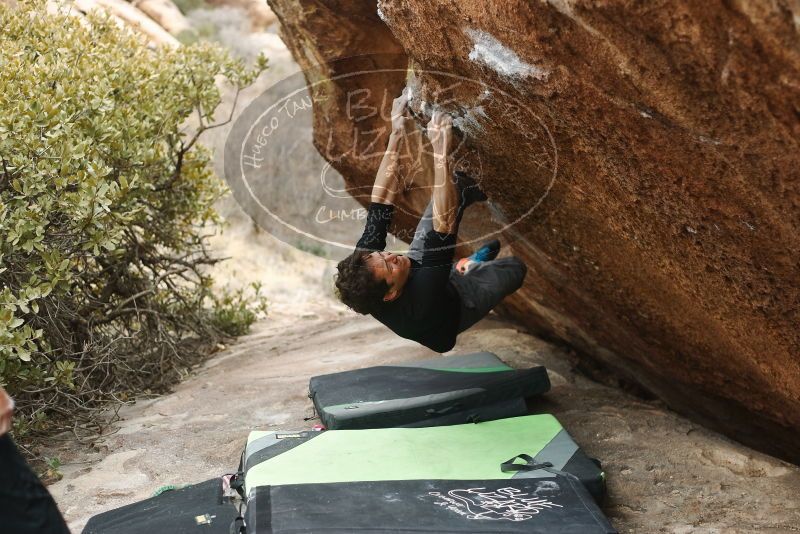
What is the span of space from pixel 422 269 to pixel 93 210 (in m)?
1.73

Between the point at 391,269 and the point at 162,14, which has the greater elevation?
the point at 162,14

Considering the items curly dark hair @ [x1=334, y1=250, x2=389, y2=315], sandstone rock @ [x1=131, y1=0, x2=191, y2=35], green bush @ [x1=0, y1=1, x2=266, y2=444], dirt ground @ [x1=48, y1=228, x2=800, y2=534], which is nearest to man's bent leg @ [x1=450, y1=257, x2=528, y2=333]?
curly dark hair @ [x1=334, y1=250, x2=389, y2=315]

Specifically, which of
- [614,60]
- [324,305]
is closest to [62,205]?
[614,60]

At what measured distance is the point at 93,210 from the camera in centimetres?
390

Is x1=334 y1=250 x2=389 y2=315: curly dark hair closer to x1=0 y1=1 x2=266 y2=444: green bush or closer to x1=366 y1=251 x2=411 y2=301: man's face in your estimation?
x1=366 y1=251 x2=411 y2=301: man's face

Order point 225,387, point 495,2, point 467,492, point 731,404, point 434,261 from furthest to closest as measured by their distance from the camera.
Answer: point 225,387
point 731,404
point 434,261
point 467,492
point 495,2

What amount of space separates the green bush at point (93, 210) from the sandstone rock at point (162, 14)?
6973mm

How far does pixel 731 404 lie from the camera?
3787mm

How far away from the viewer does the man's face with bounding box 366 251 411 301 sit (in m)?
3.13

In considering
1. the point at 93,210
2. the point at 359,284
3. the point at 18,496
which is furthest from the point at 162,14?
the point at 18,496

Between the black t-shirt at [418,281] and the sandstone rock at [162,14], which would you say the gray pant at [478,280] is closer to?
the black t-shirt at [418,281]

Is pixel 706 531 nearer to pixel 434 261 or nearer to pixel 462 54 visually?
pixel 434 261

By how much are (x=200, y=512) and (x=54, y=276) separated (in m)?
1.66

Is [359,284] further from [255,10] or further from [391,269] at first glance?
[255,10]
